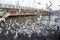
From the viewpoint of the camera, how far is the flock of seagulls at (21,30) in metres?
1.79

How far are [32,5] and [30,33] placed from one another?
18.2 inches

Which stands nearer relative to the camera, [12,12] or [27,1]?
[12,12]

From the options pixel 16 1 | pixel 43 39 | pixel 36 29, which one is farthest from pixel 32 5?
pixel 43 39

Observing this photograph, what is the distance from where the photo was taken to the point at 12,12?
180 centimetres

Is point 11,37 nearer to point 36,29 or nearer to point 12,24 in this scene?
point 12,24

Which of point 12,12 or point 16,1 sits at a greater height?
point 16,1

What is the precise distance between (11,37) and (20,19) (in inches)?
12.4

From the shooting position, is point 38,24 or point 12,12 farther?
point 38,24

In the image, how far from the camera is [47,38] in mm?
1940

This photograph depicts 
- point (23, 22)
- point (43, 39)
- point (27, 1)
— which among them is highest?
point (27, 1)

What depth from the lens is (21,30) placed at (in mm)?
1861

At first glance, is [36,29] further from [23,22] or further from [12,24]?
[12,24]

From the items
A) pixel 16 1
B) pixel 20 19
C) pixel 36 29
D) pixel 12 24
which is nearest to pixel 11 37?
pixel 12 24

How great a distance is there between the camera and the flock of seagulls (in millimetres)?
1786
